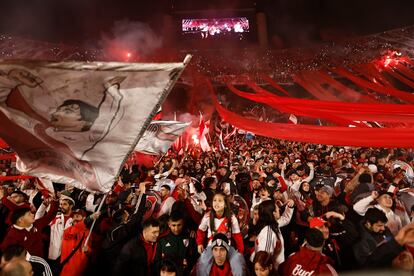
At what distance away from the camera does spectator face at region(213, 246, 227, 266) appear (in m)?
2.75

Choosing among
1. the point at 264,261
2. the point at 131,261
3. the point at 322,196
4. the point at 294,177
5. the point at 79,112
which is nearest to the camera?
the point at 79,112

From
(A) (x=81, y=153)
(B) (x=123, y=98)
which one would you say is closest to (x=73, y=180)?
(A) (x=81, y=153)

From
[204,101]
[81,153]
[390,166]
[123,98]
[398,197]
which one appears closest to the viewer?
[123,98]

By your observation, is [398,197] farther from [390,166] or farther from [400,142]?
[390,166]

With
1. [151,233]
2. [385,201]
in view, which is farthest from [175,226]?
[385,201]

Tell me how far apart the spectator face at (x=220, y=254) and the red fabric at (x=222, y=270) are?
0.13 feet

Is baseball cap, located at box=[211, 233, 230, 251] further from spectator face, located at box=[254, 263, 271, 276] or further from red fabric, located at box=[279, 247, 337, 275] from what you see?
red fabric, located at box=[279, 247, 337, 275]

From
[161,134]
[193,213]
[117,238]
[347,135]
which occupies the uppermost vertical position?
[161,134]

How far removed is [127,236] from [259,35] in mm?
24649

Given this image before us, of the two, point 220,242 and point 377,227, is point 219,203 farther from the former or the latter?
point 377,227

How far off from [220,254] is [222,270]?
0.15 metres

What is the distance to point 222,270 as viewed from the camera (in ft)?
9.04

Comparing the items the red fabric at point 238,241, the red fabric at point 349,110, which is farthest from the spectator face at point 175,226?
the red fabric at point 349,110

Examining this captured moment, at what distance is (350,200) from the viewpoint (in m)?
4.50
